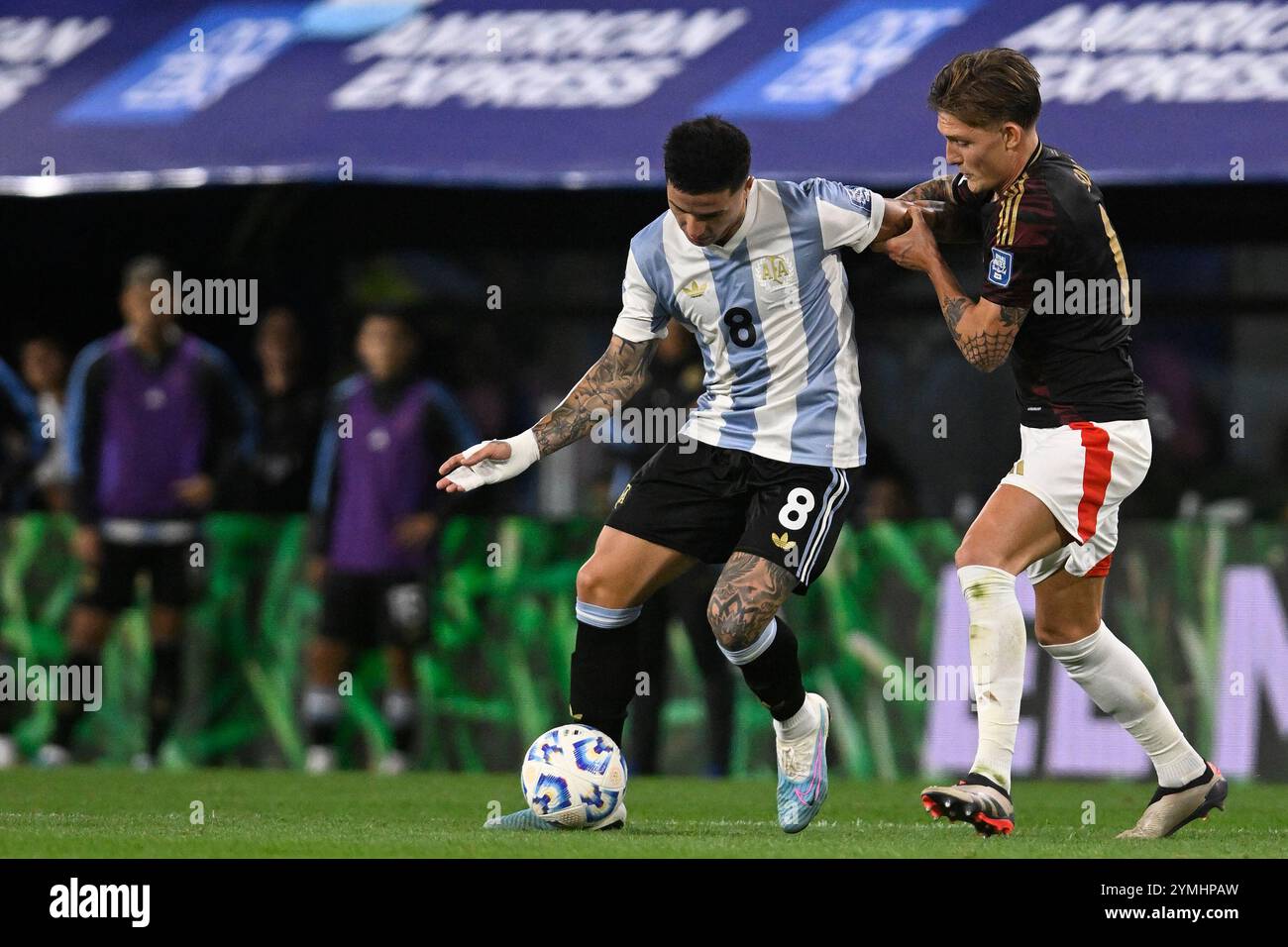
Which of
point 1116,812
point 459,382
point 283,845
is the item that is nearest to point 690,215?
point 283,845

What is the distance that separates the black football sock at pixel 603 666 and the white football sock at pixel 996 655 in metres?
1.05

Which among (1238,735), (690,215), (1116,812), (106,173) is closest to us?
(690,215)

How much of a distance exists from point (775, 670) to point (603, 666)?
508mm

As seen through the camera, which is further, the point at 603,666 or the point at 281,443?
the point at 281,443

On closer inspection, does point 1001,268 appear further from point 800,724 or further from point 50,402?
point 50,402

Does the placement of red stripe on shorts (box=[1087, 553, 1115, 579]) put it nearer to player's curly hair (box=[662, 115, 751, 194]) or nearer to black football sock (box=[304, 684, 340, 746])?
player's curly hair (box=[662, 115, 751, 194])

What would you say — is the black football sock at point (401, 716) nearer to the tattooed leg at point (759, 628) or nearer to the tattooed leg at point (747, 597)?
the tattooed leg at point (759, 628)

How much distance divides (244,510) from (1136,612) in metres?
4.52

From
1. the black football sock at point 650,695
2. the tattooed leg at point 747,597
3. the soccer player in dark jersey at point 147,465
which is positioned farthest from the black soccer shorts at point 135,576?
the tattooed leg at point 747,597

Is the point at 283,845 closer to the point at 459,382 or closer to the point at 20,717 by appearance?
the point at 20,717

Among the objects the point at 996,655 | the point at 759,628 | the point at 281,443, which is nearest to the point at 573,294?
the point at 281,443

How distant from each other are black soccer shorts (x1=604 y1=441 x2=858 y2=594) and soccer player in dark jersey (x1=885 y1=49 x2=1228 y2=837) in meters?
0.48

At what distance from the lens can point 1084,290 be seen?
5.55 meters

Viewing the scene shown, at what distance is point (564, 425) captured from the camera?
5941mm
